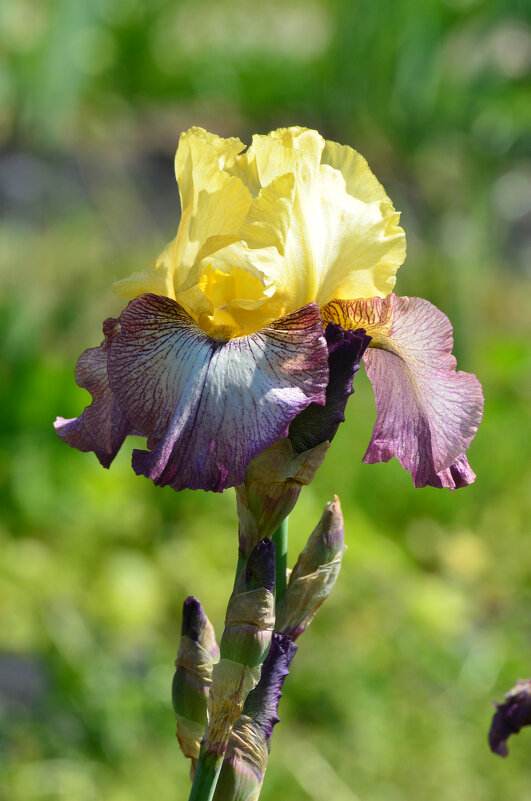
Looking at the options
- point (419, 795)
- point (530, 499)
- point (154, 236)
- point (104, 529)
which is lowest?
point (419, 795)

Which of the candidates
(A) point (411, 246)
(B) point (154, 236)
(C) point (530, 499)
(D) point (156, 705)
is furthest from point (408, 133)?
(D) point (156, 705)

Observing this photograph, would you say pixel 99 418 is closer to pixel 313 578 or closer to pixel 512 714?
pixel 313 578

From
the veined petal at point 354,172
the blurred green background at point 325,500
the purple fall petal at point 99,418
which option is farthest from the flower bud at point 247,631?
the blurred green background at point 325,500

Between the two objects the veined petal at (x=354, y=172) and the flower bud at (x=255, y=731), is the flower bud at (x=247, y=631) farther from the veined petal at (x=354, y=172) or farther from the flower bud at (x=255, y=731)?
the veined petal at (x=354, y=172)

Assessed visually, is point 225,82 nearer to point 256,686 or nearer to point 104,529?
point 104,529

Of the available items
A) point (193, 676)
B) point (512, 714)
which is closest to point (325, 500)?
point (512, 714)

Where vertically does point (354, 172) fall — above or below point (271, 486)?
above

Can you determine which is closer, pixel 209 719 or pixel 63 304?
pixel 209 719
